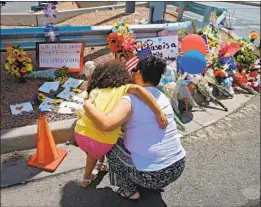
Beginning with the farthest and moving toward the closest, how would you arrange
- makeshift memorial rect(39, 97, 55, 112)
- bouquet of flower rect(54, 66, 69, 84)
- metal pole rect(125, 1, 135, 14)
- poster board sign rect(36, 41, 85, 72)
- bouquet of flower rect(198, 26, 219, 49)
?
metal pole rect(125, 1, 135, 14) → bouquet of flower rect(198, 26, 219, 49) → poster board sign rect(36, 41, 85, 72) → bouquet of flower rect(54, 66, 69, 84) → makeshift memorial rect(39, 97, 55, 112)

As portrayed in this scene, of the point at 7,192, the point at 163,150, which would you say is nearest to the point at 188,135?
the point at 163,150

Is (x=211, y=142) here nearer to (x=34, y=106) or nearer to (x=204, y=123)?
(x=204, y=123)

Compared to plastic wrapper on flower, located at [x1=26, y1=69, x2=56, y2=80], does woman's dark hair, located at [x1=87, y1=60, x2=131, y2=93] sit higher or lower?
higher

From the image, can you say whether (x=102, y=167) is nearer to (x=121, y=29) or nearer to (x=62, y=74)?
(x=121, y=29)

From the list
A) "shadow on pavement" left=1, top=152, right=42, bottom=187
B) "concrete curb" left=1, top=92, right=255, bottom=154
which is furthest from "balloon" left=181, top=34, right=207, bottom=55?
"shadow on pavement" left=1, top=152, right=42, bottom=187

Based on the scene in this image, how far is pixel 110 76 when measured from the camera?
2.71 metres

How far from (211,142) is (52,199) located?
203 cm

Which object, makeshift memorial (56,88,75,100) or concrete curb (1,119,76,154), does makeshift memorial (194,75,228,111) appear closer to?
makeshift memorial (56,88,75,100)

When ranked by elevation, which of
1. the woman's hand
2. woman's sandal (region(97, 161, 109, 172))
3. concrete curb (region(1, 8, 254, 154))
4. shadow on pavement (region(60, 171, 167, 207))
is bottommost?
shadow on pavement (region(60, 171, 167, 207))

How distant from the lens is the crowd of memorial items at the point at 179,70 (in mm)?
4062

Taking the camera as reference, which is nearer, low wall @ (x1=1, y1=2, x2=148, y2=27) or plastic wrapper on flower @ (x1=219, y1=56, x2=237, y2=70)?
plastic wrapper on flower @ (x1=219, y1=56, x2=237, y2=70)

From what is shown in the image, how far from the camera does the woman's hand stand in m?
2.57

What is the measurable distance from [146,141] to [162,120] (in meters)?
0.21

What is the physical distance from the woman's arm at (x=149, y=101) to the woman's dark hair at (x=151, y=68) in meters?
0.16
